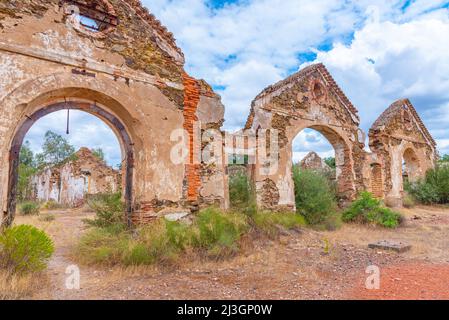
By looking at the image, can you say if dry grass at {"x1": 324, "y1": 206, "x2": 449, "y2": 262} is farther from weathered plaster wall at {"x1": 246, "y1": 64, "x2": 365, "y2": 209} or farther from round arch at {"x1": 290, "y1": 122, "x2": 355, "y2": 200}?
round arch at {"x1": 290, "y1": 122, "x2": 355, "y2": 200}

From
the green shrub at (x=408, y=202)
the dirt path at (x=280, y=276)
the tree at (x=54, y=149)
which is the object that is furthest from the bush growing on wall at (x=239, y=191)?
the tree at (x=54, y=149)

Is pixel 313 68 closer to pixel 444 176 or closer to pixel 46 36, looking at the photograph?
pixel 46 36

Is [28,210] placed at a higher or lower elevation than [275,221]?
higher

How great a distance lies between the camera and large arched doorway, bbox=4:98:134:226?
563 centimetres

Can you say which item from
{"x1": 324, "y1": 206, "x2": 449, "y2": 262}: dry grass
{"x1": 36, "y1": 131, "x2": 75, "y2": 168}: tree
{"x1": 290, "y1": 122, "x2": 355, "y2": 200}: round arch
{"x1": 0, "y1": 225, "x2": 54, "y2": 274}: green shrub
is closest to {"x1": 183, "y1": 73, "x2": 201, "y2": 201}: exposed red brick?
{"x1": 0, "y1": 225, "x2": 54, "y2": 274}: green shrub

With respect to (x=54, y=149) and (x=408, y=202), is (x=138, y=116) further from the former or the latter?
(x=54, y=149)

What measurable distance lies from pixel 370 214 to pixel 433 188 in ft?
26.4

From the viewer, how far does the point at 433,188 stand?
639 inches

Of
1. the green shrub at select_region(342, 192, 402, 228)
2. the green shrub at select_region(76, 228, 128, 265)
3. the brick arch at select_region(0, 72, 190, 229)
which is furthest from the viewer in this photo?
the green shrub at select_region(342, 192, 402, 228)

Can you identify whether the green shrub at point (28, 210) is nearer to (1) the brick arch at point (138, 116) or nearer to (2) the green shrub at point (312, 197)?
(1) the brick arch at point (138, 116)

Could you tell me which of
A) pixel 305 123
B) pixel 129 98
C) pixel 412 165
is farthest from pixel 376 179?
pixel 129 98

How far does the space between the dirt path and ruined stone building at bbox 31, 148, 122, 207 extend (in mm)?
13776

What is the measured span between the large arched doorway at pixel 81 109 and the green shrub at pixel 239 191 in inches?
121

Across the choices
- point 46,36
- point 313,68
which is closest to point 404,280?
point 46,36
